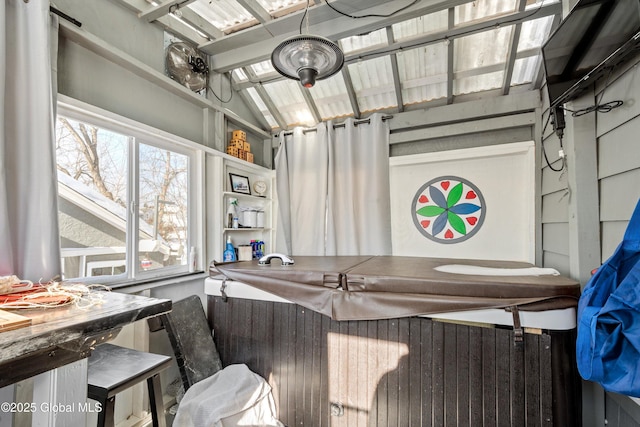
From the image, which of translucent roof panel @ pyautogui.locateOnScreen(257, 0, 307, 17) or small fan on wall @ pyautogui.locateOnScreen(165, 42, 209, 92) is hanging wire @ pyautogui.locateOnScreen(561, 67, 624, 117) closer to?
translucent roof panel @ pyautogui.locateOnScreen(257, 0, 307, 17)

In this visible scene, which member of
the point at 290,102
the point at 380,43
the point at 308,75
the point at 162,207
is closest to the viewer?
the point at 308,75

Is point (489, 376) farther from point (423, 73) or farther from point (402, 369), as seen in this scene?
point (423, 73)

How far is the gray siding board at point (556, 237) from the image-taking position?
5.61 feet

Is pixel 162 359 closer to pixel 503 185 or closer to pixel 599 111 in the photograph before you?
pixel 599 111

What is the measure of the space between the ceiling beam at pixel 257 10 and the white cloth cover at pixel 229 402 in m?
2.46

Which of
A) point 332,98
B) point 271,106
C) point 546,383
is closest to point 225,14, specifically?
point 271,106

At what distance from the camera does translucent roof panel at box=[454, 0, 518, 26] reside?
1.94m

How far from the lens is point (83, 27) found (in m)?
1.61

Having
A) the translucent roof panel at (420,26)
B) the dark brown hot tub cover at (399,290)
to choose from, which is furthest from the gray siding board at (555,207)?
the translucent roof panel at (420,26)

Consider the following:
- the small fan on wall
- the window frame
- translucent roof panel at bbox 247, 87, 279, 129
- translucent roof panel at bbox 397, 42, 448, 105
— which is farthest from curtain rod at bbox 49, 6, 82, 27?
translucent roof panel at bbox 397, 42, 448, 105

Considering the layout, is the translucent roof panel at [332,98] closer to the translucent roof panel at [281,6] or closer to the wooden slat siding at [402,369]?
the translucent roof panel at [281,6]

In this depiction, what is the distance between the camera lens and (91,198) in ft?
5.57

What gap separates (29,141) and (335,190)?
7.47ft

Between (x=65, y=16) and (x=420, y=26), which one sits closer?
(x=65, y=16)
